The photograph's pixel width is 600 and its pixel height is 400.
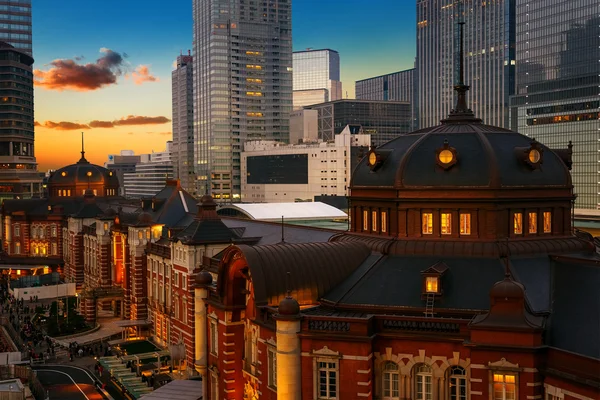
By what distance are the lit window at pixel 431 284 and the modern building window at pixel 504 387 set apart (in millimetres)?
6797

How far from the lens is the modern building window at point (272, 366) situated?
42.1 meters

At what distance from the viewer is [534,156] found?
45.1 meters

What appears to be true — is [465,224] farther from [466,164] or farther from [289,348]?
Answer: [289,348]

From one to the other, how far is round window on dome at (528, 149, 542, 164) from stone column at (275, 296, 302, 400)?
17702 millimetres

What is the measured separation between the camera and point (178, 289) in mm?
76250

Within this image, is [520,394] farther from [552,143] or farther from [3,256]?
[552,143]

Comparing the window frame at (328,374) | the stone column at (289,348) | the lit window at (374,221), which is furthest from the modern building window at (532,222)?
the stone column at (289,348)

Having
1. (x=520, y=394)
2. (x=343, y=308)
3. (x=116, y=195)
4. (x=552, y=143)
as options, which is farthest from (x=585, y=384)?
(x=552, y=143)

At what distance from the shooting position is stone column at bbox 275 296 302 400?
39219mm

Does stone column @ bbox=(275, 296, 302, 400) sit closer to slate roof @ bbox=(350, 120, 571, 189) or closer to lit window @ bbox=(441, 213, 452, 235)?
lit window @ bbox=(441, 213, 452, 235)

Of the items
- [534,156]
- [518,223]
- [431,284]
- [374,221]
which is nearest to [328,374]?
[431,284]

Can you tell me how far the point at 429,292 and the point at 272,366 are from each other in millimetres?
10234

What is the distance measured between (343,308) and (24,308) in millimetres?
76900

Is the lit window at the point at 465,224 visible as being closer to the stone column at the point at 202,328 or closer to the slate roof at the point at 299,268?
the slate roof at the point at 299,268
